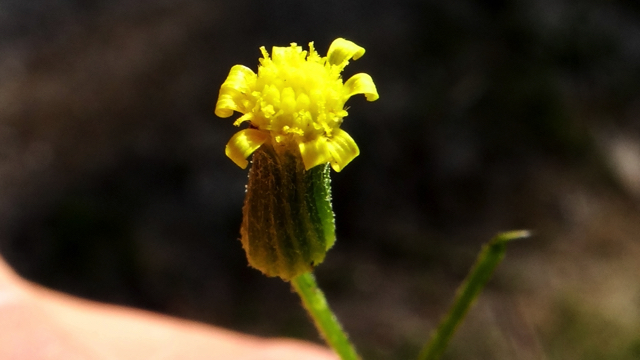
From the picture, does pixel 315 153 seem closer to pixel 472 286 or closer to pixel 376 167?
pixel 472 286

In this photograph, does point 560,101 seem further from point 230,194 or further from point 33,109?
point 33,109

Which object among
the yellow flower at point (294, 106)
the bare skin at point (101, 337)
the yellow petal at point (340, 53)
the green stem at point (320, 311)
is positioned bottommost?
the green stem at point (320, 311)

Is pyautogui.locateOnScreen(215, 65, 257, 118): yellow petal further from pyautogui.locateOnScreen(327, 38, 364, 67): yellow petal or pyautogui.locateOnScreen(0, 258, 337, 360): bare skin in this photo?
pyautogui.locateOnScreen(0, 258, 337, 360): bare skin

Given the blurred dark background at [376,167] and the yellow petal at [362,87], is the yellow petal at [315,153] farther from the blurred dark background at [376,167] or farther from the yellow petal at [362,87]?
the blurred dark background at [376,167]

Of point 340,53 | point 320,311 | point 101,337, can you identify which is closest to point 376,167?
point 101,337

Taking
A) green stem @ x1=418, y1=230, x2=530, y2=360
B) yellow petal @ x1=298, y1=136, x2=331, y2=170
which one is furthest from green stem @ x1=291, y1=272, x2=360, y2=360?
yellow petal @ x1=298, y1=136, x2=331, y2=170

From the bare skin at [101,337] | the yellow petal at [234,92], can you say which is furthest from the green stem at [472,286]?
the bare skin at [101,337]

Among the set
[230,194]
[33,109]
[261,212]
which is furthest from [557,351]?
A: [33,109]
